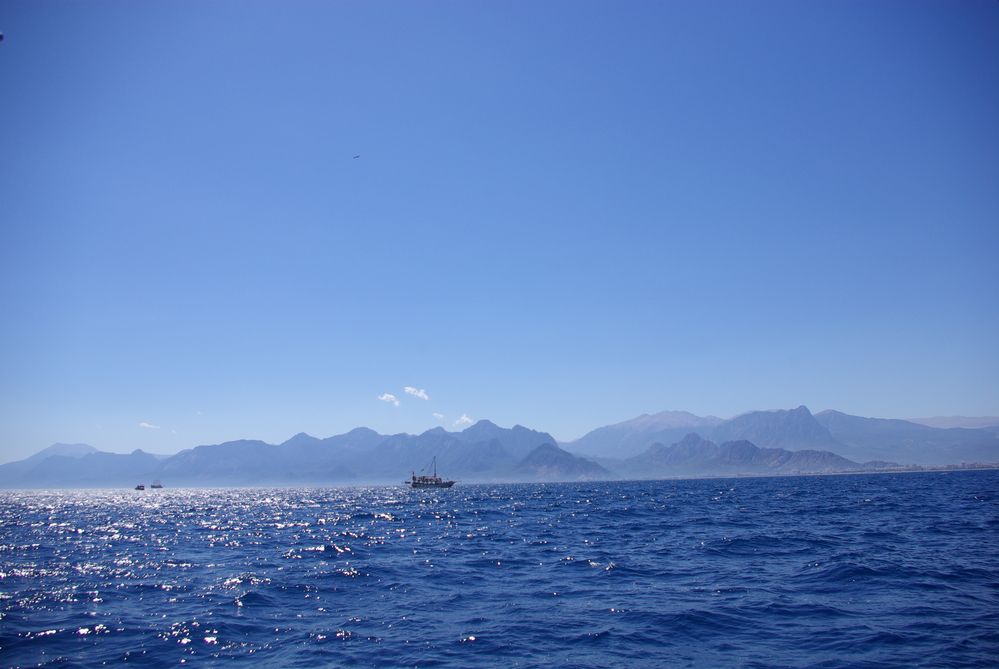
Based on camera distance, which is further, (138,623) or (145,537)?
(145,537)

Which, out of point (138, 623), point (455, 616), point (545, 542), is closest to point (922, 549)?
point (545, 542)

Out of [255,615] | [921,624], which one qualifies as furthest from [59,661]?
[921,624]

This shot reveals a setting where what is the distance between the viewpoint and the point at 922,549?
31.0 meters

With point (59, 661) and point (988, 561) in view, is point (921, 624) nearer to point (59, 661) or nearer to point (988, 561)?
point (988, 561)

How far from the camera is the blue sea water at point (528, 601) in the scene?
16.6 m

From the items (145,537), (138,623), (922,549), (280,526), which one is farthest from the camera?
(280,526)

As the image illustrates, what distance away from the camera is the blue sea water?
654 inches

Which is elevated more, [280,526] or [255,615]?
[255,615]

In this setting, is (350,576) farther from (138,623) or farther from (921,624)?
(921,624)

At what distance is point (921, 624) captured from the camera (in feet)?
59.3

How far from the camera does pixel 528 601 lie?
2283cm

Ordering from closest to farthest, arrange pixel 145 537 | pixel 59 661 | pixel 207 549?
1. pixel 59 661
2. pixel 207 549
3. pixel 145 537

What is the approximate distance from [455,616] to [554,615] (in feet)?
12.5

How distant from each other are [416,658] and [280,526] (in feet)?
160
